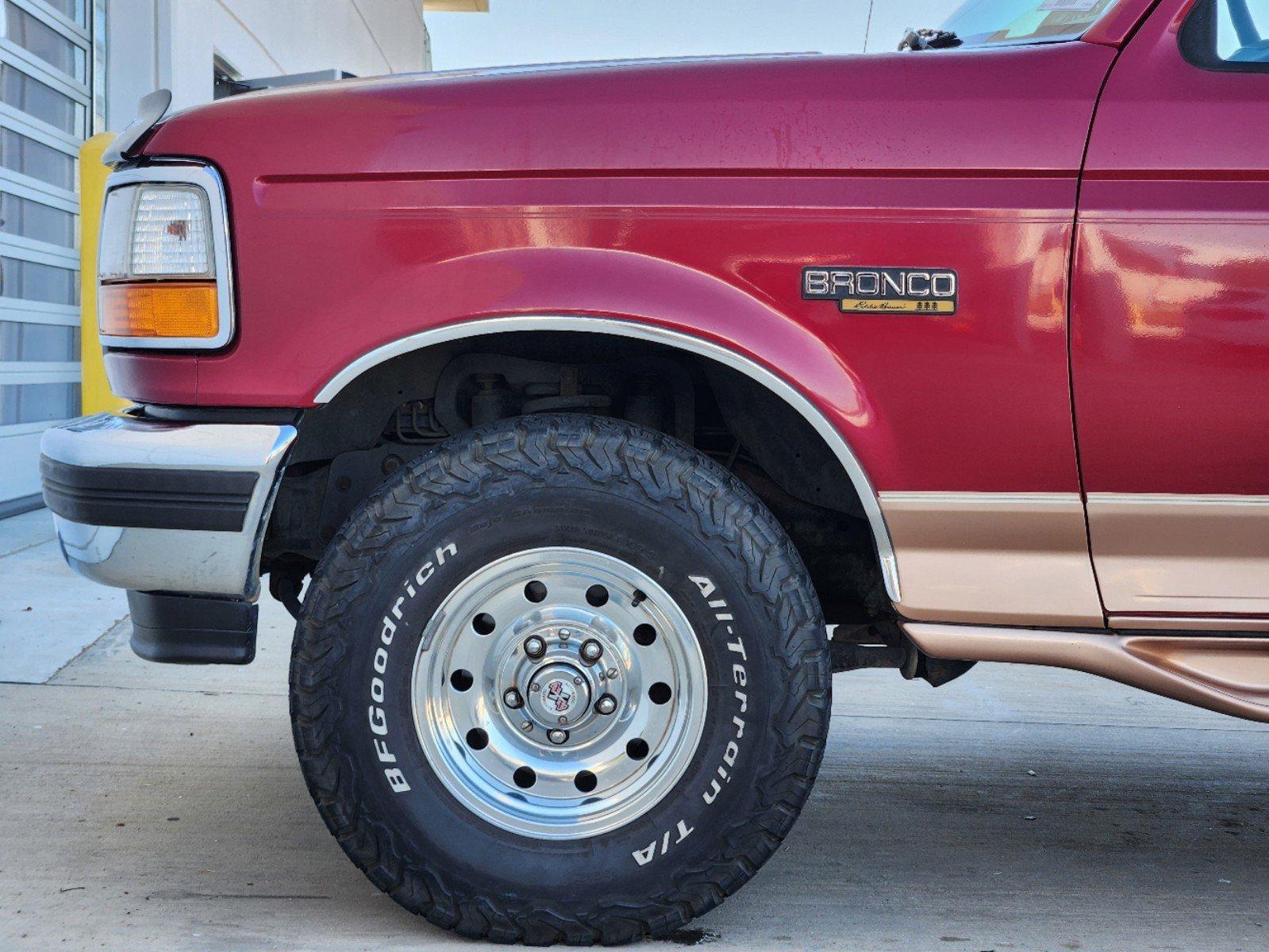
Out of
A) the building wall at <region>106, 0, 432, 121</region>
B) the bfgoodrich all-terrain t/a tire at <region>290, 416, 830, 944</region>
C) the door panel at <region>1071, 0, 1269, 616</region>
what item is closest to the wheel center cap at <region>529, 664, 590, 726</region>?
the bfgoodrich all-terrain t/a tire at <region>290, 416, 830, 944</region>

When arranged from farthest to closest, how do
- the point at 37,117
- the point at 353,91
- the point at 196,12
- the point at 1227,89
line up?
the point at 196,12 < the point at 37,117 < the point at 353,91 < the point at 1227,89

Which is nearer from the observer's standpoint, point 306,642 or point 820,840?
point 306,642

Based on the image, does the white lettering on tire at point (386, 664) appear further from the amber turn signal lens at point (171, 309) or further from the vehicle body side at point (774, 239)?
the amber turn signal lens at point (171, 309)

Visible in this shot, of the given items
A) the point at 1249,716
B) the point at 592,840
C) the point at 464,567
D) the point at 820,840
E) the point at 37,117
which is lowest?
the point at 820,840

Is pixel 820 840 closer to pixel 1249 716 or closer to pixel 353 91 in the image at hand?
pixel 1249 716

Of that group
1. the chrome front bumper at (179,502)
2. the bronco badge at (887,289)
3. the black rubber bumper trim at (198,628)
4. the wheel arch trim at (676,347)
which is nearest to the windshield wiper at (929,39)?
the bronco badge at (887,289)

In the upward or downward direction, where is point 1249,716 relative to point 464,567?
downward

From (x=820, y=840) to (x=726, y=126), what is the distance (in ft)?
5.28

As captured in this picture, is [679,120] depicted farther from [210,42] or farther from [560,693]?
[210,42]

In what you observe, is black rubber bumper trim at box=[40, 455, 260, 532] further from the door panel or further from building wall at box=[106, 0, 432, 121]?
building wall at box=[106, 0, 432, 121]

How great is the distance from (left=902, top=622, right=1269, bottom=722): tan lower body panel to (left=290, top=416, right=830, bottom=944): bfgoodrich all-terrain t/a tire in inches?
11.8

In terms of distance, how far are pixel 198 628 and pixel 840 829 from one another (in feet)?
5.04

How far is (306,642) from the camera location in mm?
2162

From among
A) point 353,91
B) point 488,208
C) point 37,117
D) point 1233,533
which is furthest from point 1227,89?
point 37,117
